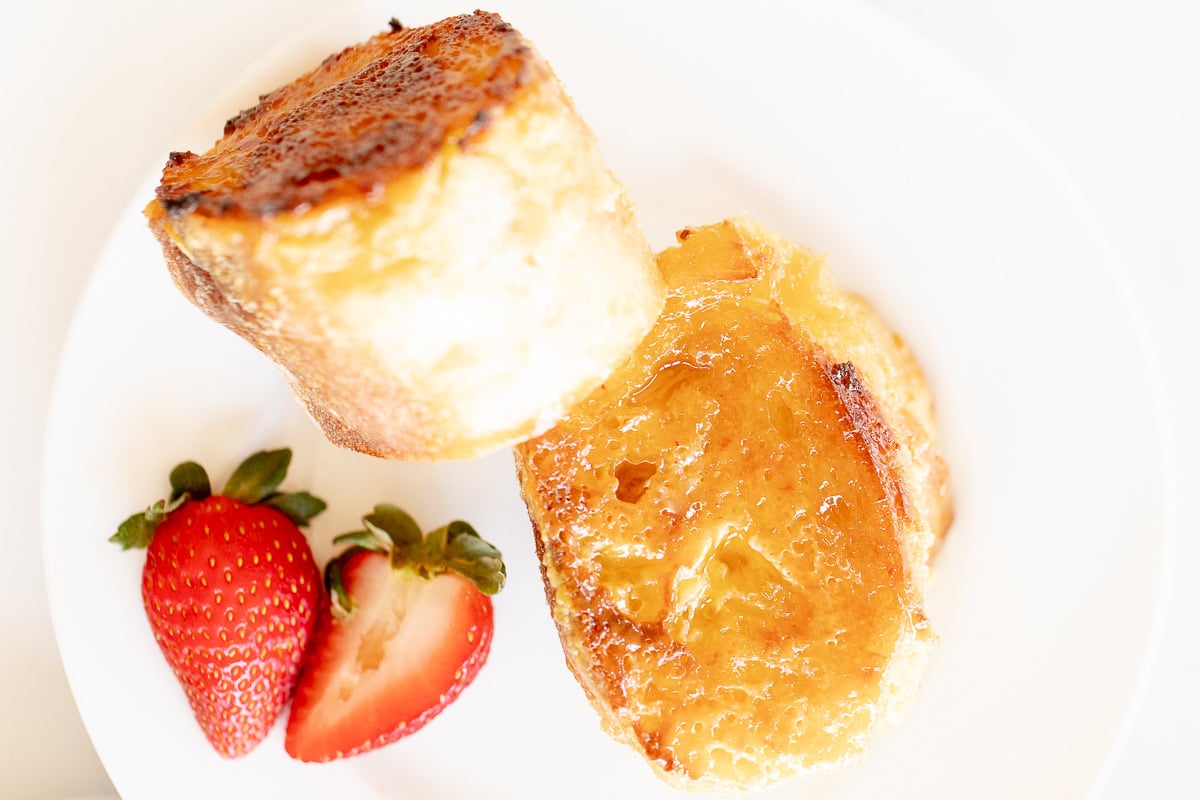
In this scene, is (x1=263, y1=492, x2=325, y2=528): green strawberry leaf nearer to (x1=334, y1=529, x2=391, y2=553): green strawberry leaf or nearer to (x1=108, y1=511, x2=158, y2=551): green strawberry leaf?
(x1=334, y1=529, x2=391, y2=553): green strawberry leaf

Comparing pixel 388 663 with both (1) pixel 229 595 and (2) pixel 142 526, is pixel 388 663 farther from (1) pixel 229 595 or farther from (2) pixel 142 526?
(2) pixel 142 526

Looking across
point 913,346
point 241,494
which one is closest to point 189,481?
point 241,494

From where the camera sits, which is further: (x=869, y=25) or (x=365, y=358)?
(x=869, y=25)

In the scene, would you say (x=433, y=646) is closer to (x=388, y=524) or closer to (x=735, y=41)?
(x=388, y=524)

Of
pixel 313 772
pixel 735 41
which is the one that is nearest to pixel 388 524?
pixel 313 772

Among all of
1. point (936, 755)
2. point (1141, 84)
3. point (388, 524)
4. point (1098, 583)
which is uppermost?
point (1141, 84)

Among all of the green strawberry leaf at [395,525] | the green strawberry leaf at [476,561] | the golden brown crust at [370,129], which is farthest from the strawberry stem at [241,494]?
the golden brown crust at [370,129]

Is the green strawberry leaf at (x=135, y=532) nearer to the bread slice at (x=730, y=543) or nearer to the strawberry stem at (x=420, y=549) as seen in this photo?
the strawberry stem at (x=420, y=549)
